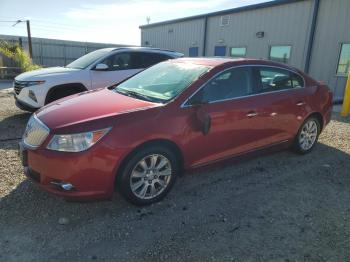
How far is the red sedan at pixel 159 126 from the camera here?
3008 millimetres

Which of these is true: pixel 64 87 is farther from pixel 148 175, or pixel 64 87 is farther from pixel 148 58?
pixel 148 175

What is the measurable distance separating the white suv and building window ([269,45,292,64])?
7.77 m

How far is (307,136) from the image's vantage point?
5168 mm

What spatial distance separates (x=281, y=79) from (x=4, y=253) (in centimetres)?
421

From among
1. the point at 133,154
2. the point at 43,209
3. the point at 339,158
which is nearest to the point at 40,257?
the point at 43,209

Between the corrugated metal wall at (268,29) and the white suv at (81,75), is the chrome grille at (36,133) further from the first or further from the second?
the corrugated metal wall at (268,29)

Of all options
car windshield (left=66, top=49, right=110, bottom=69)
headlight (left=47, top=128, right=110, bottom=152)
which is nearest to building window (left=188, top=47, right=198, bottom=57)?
car windshield (left=66, top=49, right=110, bottom=69)

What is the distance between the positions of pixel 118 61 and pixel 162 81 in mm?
3821

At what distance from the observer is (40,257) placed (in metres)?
2.62

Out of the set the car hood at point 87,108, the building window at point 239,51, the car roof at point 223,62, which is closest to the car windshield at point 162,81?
the car roof at point 223,62

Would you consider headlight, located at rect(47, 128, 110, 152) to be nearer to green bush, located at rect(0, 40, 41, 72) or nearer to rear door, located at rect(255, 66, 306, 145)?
rear door, located at rect(255, 66, 306, 145)

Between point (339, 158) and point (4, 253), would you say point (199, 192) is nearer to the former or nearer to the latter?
point (4, 253)

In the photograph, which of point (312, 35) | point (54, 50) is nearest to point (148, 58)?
point (312, 35)

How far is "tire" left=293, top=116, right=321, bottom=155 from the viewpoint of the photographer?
16.5 ft
